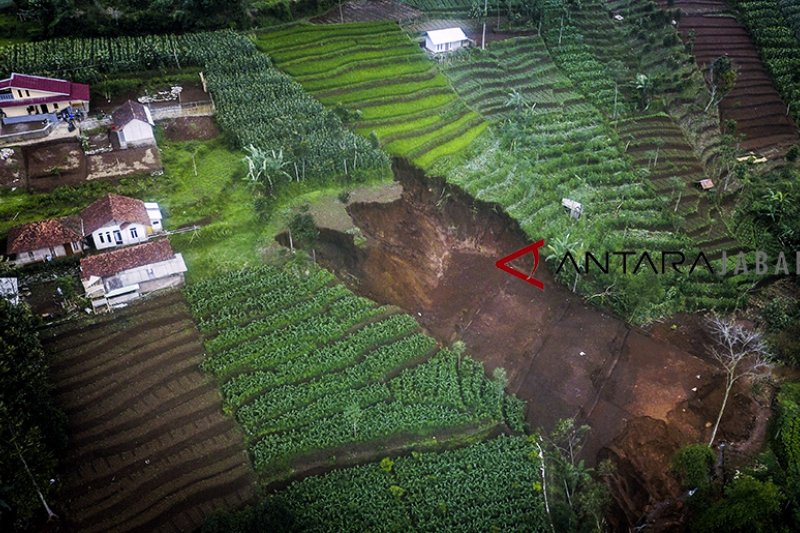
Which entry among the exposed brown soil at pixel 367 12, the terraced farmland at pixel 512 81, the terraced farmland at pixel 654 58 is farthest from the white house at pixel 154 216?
the terraced farmland at pixel 654 58

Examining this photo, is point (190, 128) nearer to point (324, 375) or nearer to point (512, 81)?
point (324, 375)

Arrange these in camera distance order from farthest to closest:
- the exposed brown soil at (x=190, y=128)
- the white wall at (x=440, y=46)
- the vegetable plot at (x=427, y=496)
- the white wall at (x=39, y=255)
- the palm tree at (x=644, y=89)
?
the white wall at (x=440, y=46) → the palm tree at (x=644, y=89) → the exposed brown soil at (x=190, y=128) → the white wall at (x=39, y=255) → the vegetable plot at (x=427, y=496)

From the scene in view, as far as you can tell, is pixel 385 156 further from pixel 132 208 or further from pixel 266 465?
pixel 266 465

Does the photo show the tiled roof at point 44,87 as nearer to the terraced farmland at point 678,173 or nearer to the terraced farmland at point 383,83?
the terraced farmland at point 383,83

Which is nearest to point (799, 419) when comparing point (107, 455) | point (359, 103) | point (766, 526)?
point (766, 526)

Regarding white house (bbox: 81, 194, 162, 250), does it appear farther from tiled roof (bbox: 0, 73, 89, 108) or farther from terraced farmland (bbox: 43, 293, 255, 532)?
tiled roof (bbox: 0, 73, 89, 108)

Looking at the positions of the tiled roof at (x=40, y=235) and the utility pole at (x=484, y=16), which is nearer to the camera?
the tiled roof at (x=40, y=235)

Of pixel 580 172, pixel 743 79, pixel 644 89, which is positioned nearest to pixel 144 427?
pixel 580 172

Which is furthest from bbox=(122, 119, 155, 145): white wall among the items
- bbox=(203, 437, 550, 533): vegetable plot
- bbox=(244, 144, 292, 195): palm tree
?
bbox=(203, 437, 550, 533): vegetable plot
